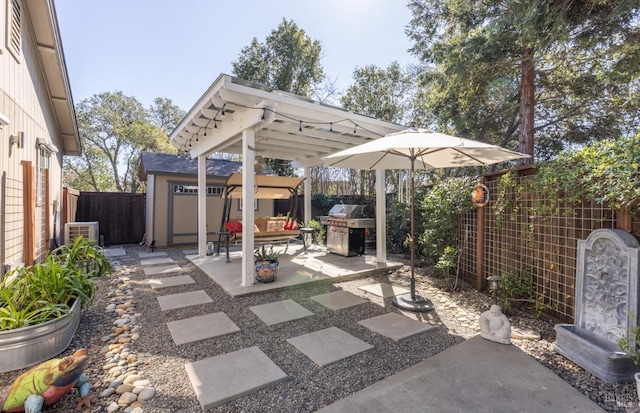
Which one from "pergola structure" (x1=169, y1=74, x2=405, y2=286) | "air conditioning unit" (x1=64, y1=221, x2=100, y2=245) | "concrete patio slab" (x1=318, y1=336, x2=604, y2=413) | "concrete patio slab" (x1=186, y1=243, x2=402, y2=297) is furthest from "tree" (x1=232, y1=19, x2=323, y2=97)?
"concrete patio slab" (x1=318, y1=336, x2=604, y2=413)

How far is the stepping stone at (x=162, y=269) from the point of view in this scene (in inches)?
217

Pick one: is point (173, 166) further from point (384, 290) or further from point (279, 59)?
point (279, 59)

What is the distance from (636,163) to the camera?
2174 mm

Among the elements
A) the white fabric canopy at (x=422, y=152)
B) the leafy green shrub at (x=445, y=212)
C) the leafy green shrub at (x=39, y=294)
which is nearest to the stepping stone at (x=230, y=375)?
the leafy green shrub at (x=39, y=294)

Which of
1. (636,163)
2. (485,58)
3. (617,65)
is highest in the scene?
(485,58)

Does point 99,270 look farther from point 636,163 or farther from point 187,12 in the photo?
point 187,12

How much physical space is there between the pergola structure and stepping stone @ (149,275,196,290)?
1.22 meters

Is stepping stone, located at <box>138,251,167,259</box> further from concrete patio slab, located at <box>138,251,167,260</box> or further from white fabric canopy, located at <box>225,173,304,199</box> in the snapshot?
white fabric canopy, located at <box>225,173,304,199</box>

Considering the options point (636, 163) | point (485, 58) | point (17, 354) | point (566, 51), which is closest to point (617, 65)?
point (566, 51)

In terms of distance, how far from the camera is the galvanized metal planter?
88.0 inches

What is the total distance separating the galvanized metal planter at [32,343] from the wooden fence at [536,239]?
186 inches

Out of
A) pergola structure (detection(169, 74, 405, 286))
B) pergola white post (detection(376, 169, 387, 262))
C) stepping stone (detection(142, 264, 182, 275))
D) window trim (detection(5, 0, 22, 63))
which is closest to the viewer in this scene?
window trim (detection(5, 0, 22, 63))

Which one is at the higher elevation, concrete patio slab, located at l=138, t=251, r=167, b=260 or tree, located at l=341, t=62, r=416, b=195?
tree, located at l=341, t=62, r=416, b=195

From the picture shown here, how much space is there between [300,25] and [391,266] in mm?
14454
